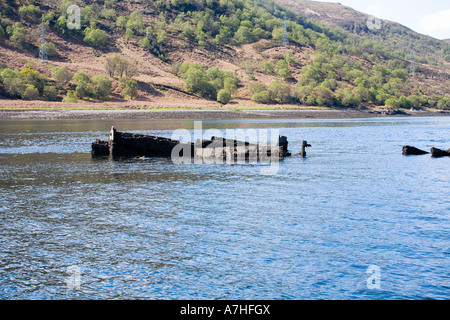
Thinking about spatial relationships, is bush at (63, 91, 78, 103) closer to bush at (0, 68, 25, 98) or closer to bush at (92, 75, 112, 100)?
bush at (92, 75, 112, 100)

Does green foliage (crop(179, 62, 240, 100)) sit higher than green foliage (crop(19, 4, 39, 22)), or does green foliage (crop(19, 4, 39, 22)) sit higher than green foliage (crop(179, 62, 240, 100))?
green foliage (crop(19, 4, 39, 22))

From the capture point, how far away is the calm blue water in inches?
462

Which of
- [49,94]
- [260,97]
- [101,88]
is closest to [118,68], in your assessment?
[101,88]

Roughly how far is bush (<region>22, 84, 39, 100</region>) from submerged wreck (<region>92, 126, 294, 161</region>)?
81.6 meters

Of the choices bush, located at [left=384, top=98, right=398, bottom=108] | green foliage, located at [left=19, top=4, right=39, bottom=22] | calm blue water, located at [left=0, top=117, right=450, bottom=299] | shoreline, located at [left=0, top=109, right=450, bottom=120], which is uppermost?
green foliage, located at [left=19, top=4, right=39, bottom=22]

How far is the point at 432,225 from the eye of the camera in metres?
17.2

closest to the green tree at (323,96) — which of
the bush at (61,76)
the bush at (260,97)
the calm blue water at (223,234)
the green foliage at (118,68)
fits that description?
the bush at (260,97)

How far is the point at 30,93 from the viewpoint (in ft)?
366

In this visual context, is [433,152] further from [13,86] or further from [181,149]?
[13,86]

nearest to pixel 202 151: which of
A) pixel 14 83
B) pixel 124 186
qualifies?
pixel 124 186

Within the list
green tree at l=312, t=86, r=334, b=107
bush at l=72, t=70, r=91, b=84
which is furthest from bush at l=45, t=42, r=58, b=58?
green tree at l=312, t=86, r=334, b=107

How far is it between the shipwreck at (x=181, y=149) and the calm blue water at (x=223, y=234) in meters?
7.62
